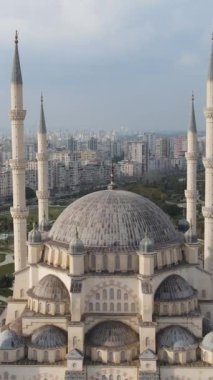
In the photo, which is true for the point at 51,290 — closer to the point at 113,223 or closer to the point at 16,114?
the point at 113,223

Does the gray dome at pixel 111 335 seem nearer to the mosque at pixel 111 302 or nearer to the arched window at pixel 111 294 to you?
the mosque at pixel 111 302

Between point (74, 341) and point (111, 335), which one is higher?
point (111, 335)

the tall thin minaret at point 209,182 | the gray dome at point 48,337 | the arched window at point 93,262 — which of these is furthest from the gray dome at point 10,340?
the tall thin minaret at point 209,182

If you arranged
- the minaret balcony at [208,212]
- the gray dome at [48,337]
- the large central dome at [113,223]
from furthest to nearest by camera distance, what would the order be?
the minaret balcony at [208,212]
the large central dome at [113,223]
the gray dome at [48,337]

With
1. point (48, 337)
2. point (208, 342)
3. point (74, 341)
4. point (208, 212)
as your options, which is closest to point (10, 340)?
point (48, 337)

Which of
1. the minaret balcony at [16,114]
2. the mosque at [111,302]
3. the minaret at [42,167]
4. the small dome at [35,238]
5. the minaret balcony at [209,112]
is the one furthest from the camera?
the minaret at [42,167]

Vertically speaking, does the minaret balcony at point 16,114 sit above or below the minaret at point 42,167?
above

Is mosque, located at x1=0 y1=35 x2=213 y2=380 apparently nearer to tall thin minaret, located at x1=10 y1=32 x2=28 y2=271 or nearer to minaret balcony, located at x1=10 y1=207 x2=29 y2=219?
tall thin minaret, located at x1=10 y1=32 x2=28 y2=271

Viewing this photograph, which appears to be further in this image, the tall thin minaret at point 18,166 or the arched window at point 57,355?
the tall thin minaret at point 18,166
